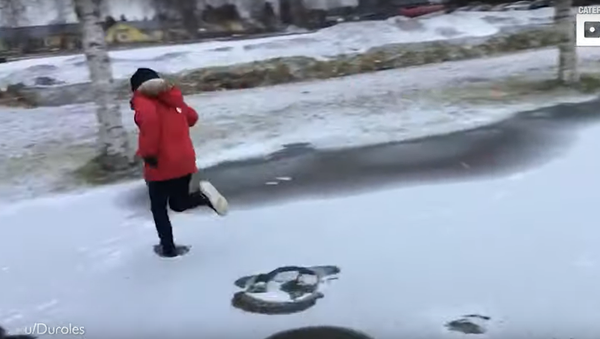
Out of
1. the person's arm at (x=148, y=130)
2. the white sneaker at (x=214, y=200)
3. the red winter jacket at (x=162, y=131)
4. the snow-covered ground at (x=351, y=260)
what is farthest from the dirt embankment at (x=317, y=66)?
the person's arm at (x=148, y=130)

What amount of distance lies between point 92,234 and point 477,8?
12.1 meters

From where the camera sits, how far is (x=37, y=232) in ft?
19.8

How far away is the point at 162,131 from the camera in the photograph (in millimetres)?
5109

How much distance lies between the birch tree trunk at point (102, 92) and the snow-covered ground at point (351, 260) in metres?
0.89

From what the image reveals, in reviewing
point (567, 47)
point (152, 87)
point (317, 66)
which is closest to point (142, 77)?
point (152, 87)

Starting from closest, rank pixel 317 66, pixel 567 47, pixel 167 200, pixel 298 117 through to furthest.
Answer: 1. pixel 167 200
2. pixel 298 117
3. pixel 567 47
4. pixel 317 66

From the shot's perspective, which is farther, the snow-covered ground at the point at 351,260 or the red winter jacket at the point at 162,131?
the red winter jacket at the point at 162,131

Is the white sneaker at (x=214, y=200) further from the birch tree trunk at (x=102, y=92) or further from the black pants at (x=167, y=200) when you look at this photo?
the birch tree trunk at (x=102, y=92)

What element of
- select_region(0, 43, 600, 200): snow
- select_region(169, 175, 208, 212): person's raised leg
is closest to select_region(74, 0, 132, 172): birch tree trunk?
select_region(0, 43, 600, 200): snow

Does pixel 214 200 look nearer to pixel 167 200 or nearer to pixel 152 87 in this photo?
pixel 167 200

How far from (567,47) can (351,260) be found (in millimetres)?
6385

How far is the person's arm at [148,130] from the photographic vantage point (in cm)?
502

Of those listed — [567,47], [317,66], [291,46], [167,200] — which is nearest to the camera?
[167,200]

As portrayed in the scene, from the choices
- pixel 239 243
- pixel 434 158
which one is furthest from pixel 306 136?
pixel 239 243
